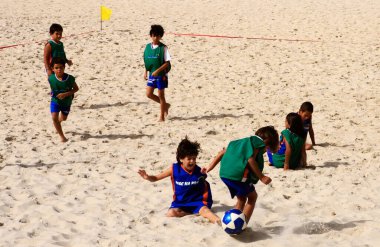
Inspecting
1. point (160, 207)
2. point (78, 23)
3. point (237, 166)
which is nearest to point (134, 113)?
point (160, 207)

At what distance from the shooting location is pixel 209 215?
5.60 meters

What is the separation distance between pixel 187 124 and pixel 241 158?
398cm

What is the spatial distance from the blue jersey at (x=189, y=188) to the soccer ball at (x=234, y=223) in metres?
0.62

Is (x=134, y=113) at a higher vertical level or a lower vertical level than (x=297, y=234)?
higher

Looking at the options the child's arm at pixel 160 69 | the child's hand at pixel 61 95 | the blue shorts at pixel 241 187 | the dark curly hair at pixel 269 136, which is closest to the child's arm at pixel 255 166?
the dark curly hair at pixel 269 136

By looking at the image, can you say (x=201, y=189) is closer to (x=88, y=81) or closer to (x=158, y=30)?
(x=158, y=30)

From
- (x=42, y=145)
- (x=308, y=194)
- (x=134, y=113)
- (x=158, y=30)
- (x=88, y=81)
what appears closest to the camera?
(x=308, y=194)

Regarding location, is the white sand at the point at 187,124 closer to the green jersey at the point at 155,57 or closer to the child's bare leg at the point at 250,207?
the child's bare leg at the point at 250,207

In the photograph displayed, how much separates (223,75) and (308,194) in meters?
6.12

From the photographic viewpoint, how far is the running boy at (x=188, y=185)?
5.54m

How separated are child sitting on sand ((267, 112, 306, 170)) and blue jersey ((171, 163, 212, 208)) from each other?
170 centimetres

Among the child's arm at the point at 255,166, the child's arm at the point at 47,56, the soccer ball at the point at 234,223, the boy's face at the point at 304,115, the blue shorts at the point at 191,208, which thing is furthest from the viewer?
the child's arm at the point at 47,56

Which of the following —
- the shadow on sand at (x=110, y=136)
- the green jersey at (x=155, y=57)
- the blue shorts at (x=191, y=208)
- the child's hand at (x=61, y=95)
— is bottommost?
the blue shorts at (x=191, y=208)

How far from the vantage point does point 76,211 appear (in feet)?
19.6
